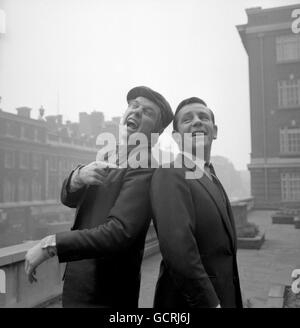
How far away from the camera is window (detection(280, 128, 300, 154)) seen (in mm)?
10290

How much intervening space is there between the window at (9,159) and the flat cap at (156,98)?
2331 cm

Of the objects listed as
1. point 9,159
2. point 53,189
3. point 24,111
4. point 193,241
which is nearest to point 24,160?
point 9,159

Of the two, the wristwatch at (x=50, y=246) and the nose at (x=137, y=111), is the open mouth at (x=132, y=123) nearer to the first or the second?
the nose at (x=137, y=111)

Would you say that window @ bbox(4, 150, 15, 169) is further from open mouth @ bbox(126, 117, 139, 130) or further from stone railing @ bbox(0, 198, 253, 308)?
open mouth @ bbox(126, 117, 139, 130)

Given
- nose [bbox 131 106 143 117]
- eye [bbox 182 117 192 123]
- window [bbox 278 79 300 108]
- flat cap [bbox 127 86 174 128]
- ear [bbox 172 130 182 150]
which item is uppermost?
window [bbox 278 79 300 108]

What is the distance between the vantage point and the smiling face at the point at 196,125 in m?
1.38

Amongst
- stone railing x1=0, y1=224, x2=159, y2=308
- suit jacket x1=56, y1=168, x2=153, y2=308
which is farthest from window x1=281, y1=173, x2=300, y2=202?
suit jacket x1=56, y1=168, x2=153, y2=308

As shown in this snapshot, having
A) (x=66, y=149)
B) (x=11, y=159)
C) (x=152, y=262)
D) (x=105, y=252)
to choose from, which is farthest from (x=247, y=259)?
(x=11, y=159)

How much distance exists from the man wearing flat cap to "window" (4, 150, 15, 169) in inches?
919

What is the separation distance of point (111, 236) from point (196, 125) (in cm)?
60

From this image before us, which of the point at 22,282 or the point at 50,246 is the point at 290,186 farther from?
the point at 50,246

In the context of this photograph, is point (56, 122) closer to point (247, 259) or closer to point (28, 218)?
point (28, 218)

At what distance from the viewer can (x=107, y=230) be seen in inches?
44.2
